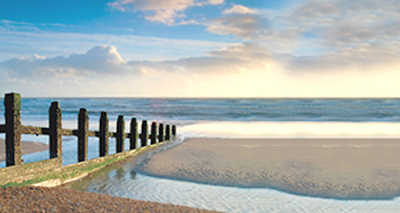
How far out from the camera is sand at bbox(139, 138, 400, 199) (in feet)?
21.9

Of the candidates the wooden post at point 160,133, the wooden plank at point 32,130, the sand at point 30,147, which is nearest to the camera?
the wooden plank at point 32,130

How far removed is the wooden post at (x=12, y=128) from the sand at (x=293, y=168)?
3.13m

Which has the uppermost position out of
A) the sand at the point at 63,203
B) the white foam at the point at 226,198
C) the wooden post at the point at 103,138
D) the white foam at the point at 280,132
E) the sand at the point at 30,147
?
the wooden post at the point at 103,138

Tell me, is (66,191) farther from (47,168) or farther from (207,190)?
(207,190)

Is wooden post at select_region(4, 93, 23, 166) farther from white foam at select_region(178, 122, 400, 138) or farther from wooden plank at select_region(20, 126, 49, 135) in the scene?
white foam at select_region(178, 122, 400, 138)

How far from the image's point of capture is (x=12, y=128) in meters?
5.18

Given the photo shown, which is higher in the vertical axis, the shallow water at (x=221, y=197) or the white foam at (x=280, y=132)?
the shallow water at (x=221, y=197)

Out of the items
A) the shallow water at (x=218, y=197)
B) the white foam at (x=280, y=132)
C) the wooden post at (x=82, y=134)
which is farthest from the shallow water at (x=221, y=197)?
the white foam at (x=280, y=132)

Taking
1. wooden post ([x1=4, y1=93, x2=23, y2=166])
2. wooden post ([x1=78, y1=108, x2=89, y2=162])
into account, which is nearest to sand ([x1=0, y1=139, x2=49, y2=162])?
wooden post ([x1=78, y1=108, x2=89, y2=162])

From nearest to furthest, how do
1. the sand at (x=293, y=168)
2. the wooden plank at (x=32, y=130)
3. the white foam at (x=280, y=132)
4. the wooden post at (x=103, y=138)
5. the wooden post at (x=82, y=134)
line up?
1. the wooden plank at (x=32, y=130)
2. the sand at (x=293, y=168)
3. the wooden post at (x=82, y=134)
4. the wooden post at (x=103, y=138)
5. the white foam at (x=280, y=132)

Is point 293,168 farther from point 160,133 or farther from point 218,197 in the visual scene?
point 160,133

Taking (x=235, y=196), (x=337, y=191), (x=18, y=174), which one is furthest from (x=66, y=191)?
(x=337, y=191)

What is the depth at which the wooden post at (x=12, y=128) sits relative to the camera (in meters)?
5.11

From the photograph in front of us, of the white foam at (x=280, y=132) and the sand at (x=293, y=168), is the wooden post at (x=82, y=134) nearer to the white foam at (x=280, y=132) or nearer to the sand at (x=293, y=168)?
the sand at (x=293, y=168)
